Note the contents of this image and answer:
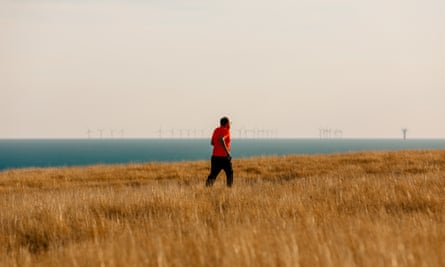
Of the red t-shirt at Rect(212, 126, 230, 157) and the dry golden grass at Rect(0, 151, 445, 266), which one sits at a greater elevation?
the red t-shirt at Rect(212, 126, 230, 157)

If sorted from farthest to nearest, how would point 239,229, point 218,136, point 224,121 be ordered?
1. point 218,136
2. point 224,121
3. point 239,229

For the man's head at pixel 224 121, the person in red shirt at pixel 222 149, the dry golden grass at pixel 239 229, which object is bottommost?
the dry golden grass at pixel 239 229

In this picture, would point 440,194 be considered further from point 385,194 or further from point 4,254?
point 4,254

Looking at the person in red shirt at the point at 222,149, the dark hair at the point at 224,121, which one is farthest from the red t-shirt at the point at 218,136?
the dark hair at the point at 224,121

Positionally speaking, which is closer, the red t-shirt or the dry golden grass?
the dry golden grass

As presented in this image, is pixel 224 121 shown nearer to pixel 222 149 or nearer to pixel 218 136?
pixel 218 136

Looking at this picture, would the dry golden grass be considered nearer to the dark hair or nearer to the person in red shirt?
the person in red shirt

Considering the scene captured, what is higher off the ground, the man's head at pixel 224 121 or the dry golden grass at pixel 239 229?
the man's head at pixel 224 121

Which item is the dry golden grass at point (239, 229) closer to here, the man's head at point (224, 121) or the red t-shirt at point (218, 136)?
the red t-shirt at point (218, 136)

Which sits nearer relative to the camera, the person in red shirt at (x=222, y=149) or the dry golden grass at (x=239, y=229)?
the dry golden grass at (x=239, y=229)

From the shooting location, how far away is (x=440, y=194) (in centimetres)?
1009

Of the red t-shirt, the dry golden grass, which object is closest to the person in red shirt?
the red t-shirt

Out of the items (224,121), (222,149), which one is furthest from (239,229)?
(222,149)

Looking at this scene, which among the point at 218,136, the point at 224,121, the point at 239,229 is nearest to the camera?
the point at 239,229
